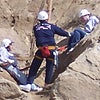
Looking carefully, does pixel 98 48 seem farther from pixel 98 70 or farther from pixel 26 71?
pixel 26 71

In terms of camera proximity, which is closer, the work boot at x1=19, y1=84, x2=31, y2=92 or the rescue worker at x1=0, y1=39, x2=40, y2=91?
the work boot at x1=19, y1=84, x2=31, y2=92

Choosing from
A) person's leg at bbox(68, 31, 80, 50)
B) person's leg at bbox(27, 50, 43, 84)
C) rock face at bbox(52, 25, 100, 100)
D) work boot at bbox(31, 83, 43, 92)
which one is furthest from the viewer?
person's leg at bbox(68, 31, 80, 50)

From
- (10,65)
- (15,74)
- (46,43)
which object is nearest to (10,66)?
(10,65)

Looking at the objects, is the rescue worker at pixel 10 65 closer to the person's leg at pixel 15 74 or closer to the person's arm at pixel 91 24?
the person's leg at pixel 15 74

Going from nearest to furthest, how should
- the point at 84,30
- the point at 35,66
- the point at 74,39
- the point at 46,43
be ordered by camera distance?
the point at 46,43 → the point at 35,66 → the point at 74,39 → the point at 84,30

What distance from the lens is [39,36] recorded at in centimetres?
1030

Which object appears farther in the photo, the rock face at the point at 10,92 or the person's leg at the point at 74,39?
→ the person's leg at the point at 74,39

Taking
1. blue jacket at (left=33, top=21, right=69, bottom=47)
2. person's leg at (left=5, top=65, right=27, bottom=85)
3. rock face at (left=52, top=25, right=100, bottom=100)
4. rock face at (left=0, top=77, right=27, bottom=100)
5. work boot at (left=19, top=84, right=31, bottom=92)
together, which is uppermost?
blue jacket at (left=33, top=21, right=69, bottom=47)

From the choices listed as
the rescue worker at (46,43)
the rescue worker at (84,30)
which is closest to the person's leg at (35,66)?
the rescue worker at (46,43)

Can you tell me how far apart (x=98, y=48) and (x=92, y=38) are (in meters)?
0.82

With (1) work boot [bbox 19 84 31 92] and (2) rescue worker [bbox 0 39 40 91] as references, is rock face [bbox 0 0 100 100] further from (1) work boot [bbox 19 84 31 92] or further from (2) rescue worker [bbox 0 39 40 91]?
(1) work boot [bbox 19 84 31 92]

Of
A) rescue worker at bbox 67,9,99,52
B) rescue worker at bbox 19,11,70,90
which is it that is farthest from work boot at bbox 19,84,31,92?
rescue worker at bbox 67,9,99,52

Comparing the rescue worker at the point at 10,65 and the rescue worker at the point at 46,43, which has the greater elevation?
the rescue worker at the point at 46,43

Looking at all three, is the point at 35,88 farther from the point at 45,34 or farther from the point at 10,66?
the point at 45,34
